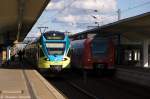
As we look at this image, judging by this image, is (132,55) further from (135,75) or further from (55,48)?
(135,75)

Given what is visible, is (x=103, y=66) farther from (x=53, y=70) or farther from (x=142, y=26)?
(x=142, y=26)

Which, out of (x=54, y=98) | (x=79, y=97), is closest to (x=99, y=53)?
(x=79, y=97)

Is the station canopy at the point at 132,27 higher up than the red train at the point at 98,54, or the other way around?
the station canopy at the point at 132,27

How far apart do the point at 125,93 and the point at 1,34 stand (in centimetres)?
5362

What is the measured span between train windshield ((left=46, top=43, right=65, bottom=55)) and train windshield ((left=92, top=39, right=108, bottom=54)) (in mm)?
2878

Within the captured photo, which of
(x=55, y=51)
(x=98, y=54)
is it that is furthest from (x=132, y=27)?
(x=55, y=51)

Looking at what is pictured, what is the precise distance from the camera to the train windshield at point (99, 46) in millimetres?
35750

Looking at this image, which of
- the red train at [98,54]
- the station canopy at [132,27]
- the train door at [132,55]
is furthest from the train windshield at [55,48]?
the train door at [132,55]

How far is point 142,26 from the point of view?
44.8 meters

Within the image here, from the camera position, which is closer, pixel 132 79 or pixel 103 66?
pixel 132 79

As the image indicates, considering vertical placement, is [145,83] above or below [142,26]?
below

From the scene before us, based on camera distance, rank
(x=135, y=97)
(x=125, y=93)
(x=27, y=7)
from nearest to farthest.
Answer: (x=135, y=97), (x=125, y=93), (x=27, y=7)

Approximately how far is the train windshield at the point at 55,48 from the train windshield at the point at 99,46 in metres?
2.88

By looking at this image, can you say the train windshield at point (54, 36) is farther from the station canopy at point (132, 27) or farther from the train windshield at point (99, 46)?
the station canopy at point (132, 27)
